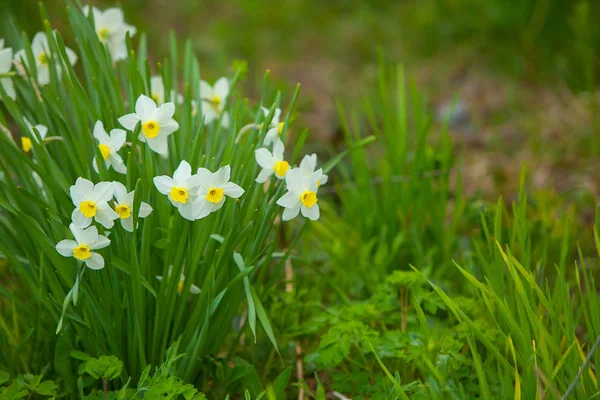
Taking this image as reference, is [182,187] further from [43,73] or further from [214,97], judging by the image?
[43,73]

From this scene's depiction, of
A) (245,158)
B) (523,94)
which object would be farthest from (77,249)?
(523,94)

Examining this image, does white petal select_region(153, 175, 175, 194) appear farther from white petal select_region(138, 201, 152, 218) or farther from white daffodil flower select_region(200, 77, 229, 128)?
white daffodil flower select_region(200, 77, 229, 128)

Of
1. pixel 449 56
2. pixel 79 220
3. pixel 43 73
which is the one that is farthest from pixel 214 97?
pixel 449 56

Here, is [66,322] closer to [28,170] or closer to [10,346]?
[10,346]

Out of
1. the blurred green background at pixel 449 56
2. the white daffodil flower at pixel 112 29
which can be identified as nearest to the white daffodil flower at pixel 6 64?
the white daffodil flower at pixel 112 29

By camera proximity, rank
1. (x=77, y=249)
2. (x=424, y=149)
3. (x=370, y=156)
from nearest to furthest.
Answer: (x=77, y=249), (x=424, y=149), (x=370, y=156)

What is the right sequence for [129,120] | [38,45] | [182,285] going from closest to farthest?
[129,120]
[182,285]
[38,45]
